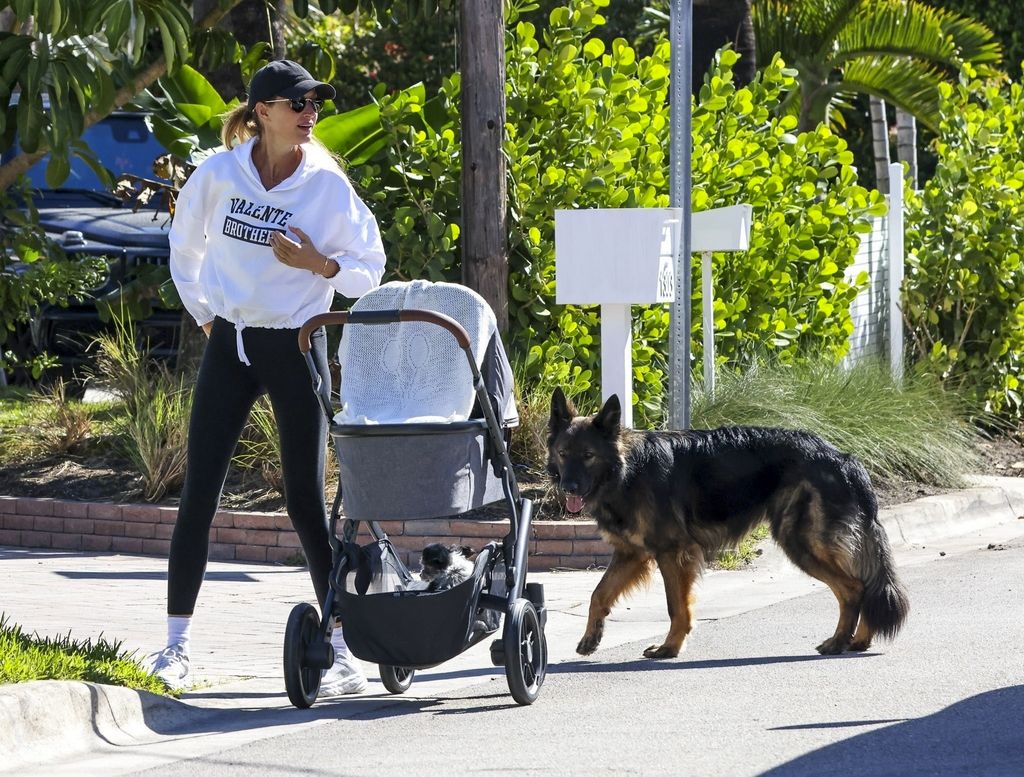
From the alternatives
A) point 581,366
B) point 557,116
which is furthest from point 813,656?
point 557,116

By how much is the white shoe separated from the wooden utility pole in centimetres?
420

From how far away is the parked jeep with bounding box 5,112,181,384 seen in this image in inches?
502

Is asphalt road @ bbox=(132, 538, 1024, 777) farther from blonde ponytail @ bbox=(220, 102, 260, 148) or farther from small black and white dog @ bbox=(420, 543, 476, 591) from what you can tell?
blonde ponytail @ bbox=(220, 102, 260, 148)

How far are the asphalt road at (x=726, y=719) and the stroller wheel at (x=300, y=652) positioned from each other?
6.9 inches

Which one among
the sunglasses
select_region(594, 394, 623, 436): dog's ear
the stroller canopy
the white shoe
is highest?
the sunglasses

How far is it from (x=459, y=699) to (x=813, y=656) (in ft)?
5.25

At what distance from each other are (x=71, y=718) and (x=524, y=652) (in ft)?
5.02

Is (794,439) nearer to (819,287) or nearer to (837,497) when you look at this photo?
(837,497)

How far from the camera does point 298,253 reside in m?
5.51

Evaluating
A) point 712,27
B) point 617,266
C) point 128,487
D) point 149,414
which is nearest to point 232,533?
point 128,487

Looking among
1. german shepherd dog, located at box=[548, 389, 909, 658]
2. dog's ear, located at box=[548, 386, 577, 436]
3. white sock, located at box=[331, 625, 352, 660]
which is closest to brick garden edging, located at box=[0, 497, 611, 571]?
german shepherd dog, located at box=[548, 389, 909, 658]

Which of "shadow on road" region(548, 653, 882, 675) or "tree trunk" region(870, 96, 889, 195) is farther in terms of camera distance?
"tree trunk" region(870, 96, 889, 195)

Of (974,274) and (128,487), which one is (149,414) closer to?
(128,487)

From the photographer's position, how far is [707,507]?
675cm
